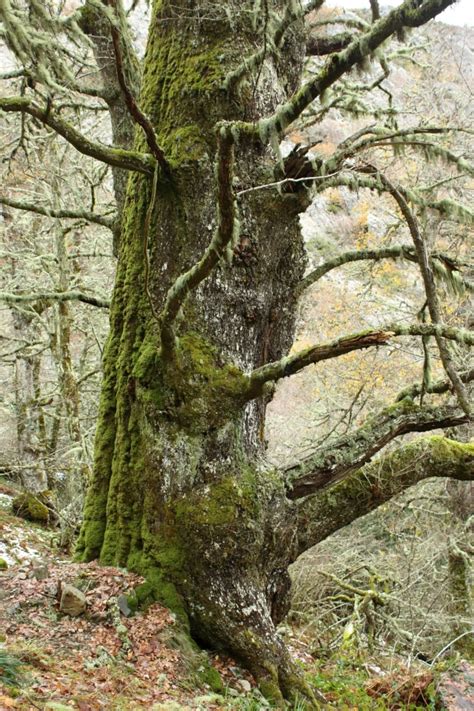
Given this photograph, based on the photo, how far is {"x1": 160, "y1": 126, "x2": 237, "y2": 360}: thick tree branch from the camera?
9.05 feet

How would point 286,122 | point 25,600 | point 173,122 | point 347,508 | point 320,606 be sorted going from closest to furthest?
point 286,122
point 25,600
point 173,122
point 347,508
point 320,606

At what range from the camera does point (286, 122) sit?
10.7 feet

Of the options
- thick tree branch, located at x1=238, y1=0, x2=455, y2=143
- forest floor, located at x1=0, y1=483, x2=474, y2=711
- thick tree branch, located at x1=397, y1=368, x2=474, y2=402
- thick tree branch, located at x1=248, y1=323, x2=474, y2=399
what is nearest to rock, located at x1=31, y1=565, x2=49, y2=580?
forest floor, located at x1=0, y1=483, x2=474, y2=711

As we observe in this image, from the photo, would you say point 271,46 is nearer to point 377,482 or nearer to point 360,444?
point 360,444

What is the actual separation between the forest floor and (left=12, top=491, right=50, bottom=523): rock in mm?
3299

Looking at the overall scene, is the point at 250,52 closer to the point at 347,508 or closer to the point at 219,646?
the point at 347,508

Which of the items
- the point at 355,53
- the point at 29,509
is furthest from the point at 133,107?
the point at 29,509

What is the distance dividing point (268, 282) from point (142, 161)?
4.13 ft

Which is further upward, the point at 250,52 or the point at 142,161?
A: the point at 250,52

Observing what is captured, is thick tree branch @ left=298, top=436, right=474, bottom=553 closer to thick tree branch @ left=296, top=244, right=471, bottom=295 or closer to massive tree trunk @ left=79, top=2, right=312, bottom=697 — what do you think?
massive tree trunk @ left=79, top=2, right=312, bottom=697

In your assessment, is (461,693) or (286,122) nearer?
(286,122)

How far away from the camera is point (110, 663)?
3395 millimetres

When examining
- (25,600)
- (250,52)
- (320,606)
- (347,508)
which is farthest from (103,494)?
(320,606)

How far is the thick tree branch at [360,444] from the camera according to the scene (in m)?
4.51
